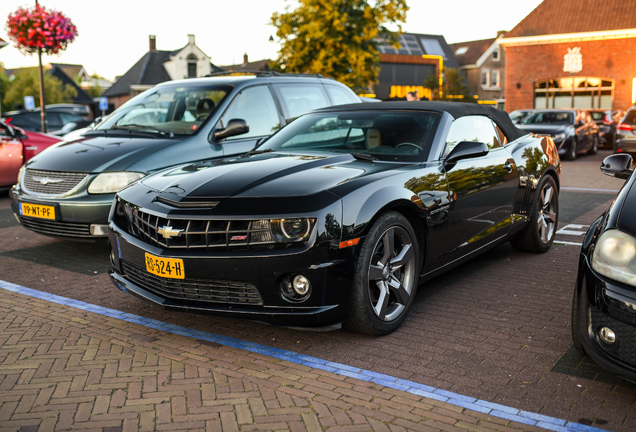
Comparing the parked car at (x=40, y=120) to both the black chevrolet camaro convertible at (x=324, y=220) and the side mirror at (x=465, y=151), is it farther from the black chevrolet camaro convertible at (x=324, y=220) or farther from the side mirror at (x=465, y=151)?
the side mirror at (x=465, y=151)

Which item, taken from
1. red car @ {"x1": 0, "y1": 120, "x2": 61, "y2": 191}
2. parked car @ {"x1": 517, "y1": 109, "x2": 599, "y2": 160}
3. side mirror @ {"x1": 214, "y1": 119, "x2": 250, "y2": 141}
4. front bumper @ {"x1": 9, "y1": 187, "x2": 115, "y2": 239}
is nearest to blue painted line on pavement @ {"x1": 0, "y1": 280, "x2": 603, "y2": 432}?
front bumper @ {"x1": 9, "y1": 187, "x2": 115, "y2": 239}

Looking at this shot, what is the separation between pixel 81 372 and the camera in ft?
11.6

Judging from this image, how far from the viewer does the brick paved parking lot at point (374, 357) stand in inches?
120

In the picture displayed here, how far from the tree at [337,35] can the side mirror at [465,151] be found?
23738mm

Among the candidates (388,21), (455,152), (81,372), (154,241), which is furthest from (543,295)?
(388,21)

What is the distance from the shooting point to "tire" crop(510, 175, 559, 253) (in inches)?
236

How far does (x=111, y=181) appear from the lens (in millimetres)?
5852

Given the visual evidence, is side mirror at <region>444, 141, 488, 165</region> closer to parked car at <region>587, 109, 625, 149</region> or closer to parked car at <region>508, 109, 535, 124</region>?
parked car at <region>508, 109, 535, 124</region>

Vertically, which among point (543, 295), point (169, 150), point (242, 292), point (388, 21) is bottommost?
point (543, 295)

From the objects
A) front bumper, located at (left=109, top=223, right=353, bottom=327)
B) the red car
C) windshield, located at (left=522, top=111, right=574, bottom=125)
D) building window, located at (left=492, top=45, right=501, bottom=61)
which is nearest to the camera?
front bumper, located at (left=109, top=223, right=353, bottom=327)

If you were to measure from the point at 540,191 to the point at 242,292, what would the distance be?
3561 mm

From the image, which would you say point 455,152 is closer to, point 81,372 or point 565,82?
point 81,372

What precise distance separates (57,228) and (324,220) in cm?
351

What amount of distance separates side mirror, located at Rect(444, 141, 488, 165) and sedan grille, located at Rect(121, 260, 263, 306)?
6.10 ft
